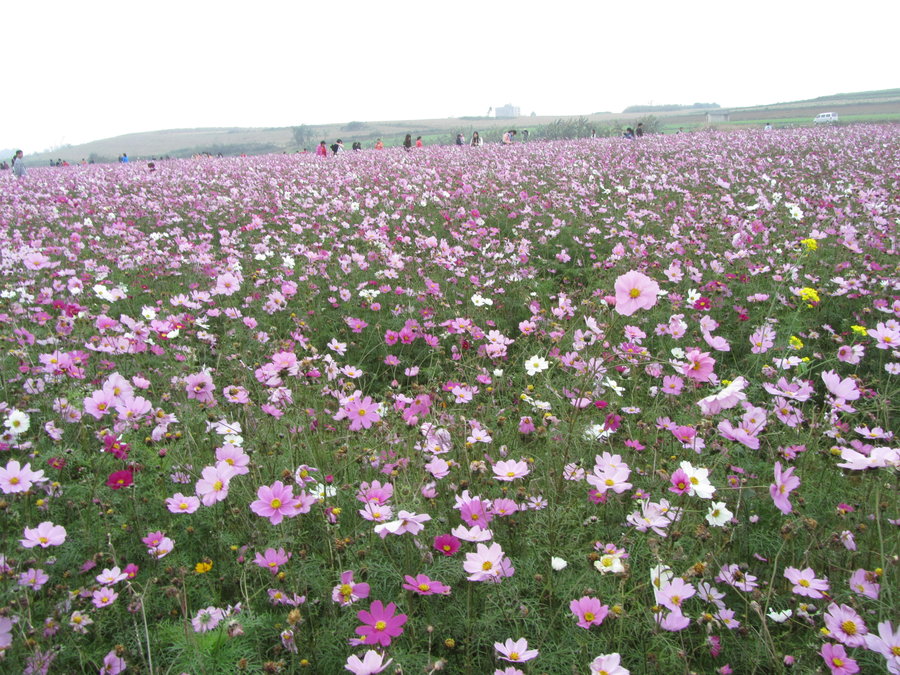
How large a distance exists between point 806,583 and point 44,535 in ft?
6.81

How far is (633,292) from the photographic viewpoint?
1451 mm

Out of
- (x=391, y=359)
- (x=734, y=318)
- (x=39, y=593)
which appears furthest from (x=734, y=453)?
(x=39, y=593)

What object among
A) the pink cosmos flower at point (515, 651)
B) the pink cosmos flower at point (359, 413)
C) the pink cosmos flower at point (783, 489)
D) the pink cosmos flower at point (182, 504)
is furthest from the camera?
the pink cosmos flower at point (359, 413)

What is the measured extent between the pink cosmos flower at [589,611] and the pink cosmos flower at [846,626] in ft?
1.65

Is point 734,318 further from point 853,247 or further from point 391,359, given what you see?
point 391,359

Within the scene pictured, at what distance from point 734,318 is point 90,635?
13.7 ft

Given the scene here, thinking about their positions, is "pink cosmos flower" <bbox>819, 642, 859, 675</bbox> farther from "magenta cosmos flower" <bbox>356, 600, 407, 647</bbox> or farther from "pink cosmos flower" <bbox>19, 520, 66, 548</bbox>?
"pink cosmos flower" <bbox>19, 520, 66, 548</bbox>

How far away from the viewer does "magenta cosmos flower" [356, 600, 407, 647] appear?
1103 millimetres

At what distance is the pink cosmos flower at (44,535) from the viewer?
1.43 m

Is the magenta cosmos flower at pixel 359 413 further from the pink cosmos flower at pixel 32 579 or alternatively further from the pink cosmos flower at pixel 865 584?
the pink cosmos flower at pixel 865 584

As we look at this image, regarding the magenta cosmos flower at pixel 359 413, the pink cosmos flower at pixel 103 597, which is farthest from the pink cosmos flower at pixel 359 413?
the pink cosmos flower at pixel 103 597

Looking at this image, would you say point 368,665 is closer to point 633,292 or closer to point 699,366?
point 633,292

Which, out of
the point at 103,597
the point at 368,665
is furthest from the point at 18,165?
the point at 368,665

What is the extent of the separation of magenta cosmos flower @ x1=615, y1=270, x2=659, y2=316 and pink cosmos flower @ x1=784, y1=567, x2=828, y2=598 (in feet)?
2.58
